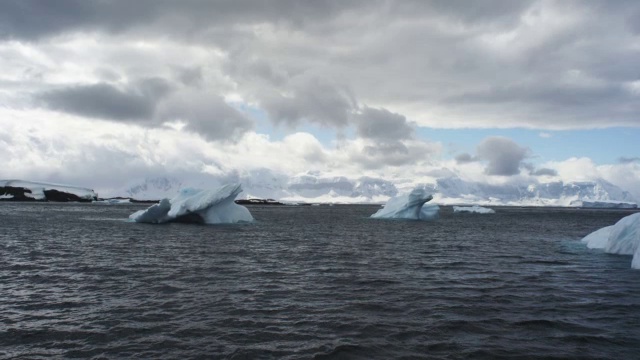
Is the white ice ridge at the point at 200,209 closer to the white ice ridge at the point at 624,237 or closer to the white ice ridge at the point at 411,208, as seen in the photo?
the white ice ridge at the point at 411,208

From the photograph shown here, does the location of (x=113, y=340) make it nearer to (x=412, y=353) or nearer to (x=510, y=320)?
(x=412, y=353)

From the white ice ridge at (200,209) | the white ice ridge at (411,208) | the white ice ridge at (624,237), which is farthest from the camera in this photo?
the white ice ridge at (411,208)

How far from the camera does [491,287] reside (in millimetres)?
16766

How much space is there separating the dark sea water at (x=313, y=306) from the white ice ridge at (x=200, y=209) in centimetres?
1906

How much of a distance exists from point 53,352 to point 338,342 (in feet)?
20.0

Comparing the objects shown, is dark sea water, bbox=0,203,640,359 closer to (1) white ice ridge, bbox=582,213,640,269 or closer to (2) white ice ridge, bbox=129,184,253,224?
(1) white ice ridge, bbox=582,213,640,269

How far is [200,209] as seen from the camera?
148 ft

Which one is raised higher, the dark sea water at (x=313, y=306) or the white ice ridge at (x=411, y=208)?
the white ice ridge at (x=411, y=208)

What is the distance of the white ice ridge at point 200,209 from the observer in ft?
146

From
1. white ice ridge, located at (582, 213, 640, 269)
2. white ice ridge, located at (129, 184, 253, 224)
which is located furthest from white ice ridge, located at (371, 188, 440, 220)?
white ice ridge, located at (582, 213, 640, 269)

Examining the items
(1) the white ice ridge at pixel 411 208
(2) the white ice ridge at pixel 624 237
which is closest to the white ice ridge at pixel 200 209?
(1) the white ice ridge at pixel 411 208

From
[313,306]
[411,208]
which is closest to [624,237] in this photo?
[313,306]

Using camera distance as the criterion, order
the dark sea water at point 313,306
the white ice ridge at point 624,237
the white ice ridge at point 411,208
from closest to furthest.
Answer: the dark sea water at point 313,306
the white ice ridge at point 624,237
the white ice ridge at point 411,208

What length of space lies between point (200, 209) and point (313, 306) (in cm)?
3362
